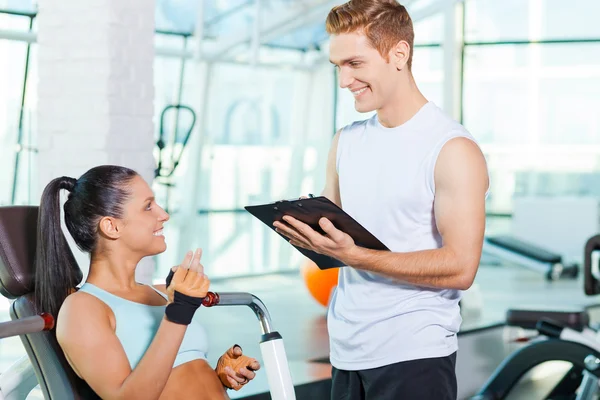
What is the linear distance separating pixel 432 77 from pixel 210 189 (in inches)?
106

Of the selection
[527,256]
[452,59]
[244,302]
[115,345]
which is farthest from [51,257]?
[452,59]

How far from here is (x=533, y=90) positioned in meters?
9.05

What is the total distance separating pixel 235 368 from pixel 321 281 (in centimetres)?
345

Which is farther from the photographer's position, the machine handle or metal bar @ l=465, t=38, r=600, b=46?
metal bar @ l=465, t=38, r=600, b=46

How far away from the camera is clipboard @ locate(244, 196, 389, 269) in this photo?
5.13 ft

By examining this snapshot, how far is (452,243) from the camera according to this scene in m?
1.59

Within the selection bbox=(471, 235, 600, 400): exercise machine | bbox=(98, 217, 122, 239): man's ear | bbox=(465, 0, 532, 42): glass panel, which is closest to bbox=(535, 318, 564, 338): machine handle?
bbox=(471, 235, 600, 400): exercise machine

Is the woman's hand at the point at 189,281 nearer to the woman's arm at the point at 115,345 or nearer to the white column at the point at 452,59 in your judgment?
the woman's arm at the point at 115,345

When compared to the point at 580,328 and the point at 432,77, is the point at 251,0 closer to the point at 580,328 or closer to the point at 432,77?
the point at 432,77

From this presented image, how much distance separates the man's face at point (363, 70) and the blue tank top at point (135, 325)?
→ 610 mm

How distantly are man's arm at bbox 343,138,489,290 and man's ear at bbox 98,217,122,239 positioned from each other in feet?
1.76

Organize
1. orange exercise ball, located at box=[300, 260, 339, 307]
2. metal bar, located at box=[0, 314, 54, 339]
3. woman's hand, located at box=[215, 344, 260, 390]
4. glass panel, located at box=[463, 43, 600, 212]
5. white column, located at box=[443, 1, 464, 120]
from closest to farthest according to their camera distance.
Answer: metal bar, located at box=[0, 314, 54, 339] → woman's hand, located at box=[215, 344, 260, 390] → orange exercise ball, located at box=[300, 260, 339, 307] → white column, located at box=[443, 1, 464, 120] → glass panel, located at box=[463, 43, 600, 212]

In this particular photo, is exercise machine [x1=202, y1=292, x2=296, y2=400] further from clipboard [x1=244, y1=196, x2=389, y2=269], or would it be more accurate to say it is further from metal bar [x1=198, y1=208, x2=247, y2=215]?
metal bar [x1=198, y1=208, x2=247, y2=215]

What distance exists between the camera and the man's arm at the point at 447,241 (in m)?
1.58
